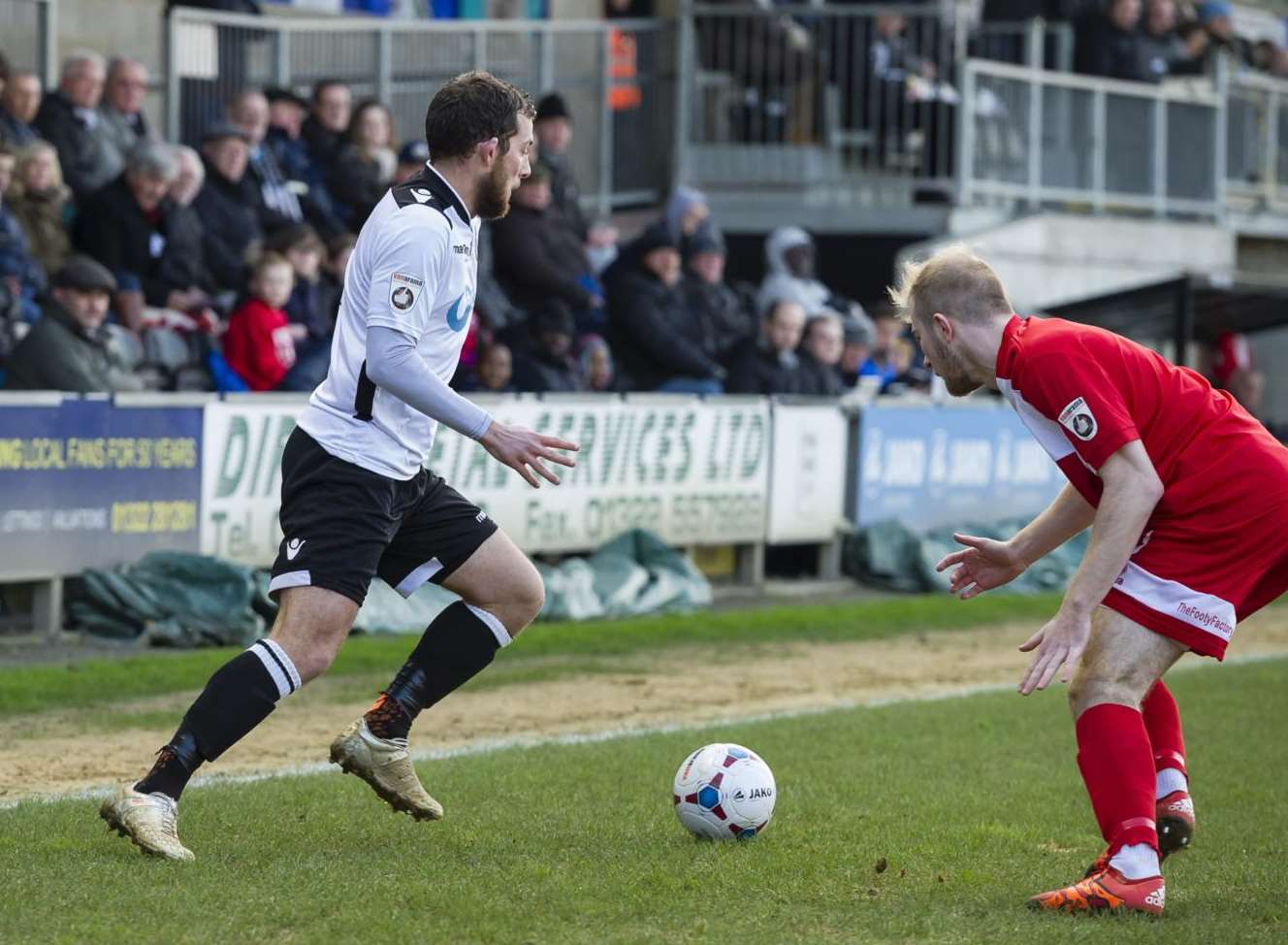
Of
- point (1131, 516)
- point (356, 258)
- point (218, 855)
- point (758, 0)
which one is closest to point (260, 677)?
point (218, 855)

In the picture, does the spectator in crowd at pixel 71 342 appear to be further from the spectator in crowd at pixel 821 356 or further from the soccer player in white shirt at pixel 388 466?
the spectator in crowd at pixel 821 356

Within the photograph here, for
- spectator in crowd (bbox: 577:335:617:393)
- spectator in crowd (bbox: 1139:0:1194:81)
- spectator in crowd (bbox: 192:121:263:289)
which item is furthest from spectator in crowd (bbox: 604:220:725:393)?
spectator in crowd (bbox: 1139:0:1194:81)

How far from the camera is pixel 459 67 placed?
18625mm

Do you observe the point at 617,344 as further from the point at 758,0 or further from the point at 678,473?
the point at 758,0

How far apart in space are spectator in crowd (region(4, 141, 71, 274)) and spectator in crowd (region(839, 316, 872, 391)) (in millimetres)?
7483

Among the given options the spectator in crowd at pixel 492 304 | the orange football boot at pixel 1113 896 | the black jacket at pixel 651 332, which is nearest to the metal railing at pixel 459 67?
the spectator in crowd at pixel 492 304

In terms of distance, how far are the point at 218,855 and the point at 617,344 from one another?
36.0 ft

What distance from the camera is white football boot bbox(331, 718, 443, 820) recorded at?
652 cm

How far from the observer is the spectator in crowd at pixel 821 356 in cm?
1698

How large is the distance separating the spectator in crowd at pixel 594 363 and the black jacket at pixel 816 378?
184 centimetres

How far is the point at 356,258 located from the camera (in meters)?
6.30

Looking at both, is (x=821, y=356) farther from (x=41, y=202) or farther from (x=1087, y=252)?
(x=41, y=202)

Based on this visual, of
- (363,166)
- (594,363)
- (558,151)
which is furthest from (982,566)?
(558,151)

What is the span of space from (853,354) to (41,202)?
775 centimetres
